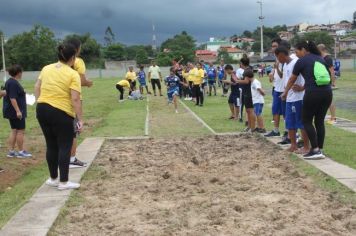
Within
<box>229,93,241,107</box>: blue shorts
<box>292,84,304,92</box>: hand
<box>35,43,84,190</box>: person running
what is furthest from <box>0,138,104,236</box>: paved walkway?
<box>229,93,241,107</box>: blue shorts

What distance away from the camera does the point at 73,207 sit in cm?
Answer: 611

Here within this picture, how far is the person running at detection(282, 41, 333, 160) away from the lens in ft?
27.3

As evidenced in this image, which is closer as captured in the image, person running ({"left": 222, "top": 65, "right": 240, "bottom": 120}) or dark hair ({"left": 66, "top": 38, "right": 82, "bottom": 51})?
dark hair ({"left": 66, "top": 38, "right": 82, "bottom": 51})

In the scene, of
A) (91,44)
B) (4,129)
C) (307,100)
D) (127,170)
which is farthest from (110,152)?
(91,44)

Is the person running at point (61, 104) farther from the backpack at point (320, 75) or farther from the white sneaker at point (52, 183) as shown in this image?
the backpack at point (320, 75)

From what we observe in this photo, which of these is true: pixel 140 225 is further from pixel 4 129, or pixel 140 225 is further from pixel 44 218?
pixel 4 129

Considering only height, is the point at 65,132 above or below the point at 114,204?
above

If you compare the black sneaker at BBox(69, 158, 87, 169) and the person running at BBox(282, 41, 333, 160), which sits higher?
the person running at BBox(282, 41, 333, 160)

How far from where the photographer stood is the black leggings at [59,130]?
687 centimetres

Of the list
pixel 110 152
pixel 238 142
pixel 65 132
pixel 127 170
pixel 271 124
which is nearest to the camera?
pixel 65 132

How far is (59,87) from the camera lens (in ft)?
22.6

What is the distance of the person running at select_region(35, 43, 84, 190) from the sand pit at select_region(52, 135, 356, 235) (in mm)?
534

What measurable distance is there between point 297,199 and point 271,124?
25.6ft

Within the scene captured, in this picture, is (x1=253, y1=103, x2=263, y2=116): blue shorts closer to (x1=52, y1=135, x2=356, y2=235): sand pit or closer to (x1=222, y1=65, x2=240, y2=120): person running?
(x1=52, y1=135, x2=356, y2=235): sand pit
